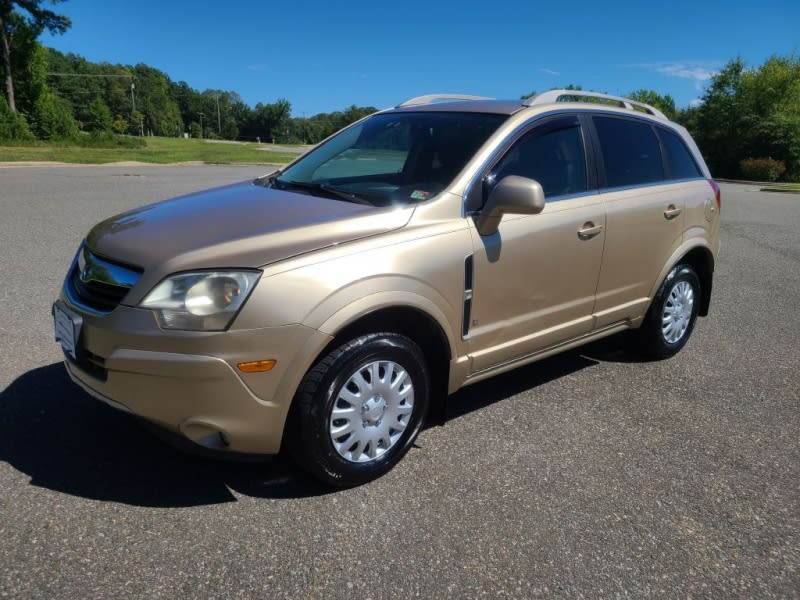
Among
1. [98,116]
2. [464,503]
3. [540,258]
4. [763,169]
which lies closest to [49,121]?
[98,116]

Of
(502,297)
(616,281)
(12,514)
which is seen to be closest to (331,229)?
(502,297)

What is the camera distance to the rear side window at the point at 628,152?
4.20 m

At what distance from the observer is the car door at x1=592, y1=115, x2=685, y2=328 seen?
4.12 metres

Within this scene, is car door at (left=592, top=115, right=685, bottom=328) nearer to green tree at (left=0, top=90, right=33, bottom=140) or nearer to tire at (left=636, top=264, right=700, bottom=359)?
tire at (left=636, top=264, right=700, bottom=359)

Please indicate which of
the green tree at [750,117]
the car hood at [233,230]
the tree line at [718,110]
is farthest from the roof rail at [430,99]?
Result: the green tree at [750,117]

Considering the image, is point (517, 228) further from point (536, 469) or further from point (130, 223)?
point (130, 223)

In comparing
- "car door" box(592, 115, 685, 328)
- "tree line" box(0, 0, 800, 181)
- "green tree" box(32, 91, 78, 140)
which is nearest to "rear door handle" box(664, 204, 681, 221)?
"car door" box(592, 115, 685, 328)

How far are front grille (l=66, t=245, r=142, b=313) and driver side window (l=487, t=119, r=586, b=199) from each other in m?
1.85

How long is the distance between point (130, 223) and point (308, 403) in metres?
1.37

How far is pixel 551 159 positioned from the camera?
12.6 feet

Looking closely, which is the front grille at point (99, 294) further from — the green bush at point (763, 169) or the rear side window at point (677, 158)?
the green bush at point (763, 169)

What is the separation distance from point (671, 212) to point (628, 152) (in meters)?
0.54

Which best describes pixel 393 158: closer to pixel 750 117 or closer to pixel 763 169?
pixel 763 169

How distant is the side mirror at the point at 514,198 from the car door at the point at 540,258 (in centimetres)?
15
